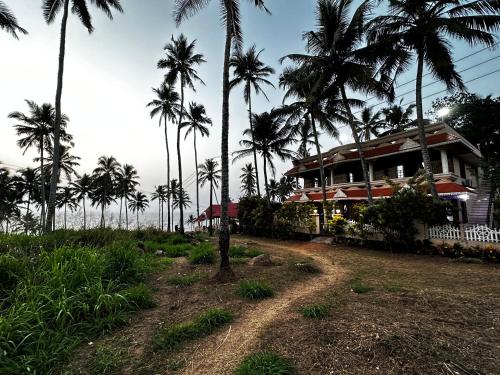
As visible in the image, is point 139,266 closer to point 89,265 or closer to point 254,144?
point 89,265

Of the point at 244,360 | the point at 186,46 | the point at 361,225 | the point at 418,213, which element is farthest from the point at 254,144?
the point at 244,360

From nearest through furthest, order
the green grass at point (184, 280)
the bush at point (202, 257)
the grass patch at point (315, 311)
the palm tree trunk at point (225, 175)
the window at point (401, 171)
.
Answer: the grass patch at point (315, 311) → the green grass at point (184, 280) → the palm tree trunk at point (225, 175) → the bush at point (202, 257) → the window at point (401, 171)

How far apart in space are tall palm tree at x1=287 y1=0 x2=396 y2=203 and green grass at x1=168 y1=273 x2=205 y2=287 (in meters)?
10.8

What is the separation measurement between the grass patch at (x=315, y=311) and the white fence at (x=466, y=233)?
29.2 ft

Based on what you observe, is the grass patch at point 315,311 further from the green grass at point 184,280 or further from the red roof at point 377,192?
the red roof at point 377,192

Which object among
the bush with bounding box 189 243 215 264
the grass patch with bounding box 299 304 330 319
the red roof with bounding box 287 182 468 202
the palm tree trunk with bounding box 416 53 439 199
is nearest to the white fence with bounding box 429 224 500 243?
the palm tree trunk with bounding box 416 53 439 199

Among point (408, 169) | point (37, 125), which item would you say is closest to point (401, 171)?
point (408, 169)

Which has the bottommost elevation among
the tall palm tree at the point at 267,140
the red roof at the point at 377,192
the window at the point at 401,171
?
the red roof at the point at 377,192

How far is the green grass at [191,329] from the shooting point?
3383 millimetres

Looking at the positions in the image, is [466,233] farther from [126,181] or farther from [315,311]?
[126,181]

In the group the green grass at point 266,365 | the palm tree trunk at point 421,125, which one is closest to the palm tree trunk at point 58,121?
the green grass at point 266,365

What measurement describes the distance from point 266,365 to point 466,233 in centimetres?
1088

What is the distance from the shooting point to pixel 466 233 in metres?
9.34

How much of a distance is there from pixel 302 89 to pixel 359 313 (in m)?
16.4
